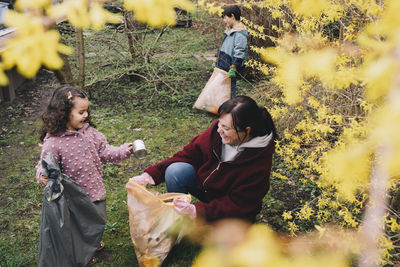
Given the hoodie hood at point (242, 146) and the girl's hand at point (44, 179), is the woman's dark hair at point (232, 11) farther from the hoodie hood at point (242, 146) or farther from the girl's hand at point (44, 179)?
the girl's hand at point (44, 179)

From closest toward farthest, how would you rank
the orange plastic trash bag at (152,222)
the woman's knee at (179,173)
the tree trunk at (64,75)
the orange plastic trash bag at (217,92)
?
the orange plastic trash bag at (152,222) < the woman's knee at (179,173) < the tree trunk at (64,75) < the orange plastic trash bag at (217,92)

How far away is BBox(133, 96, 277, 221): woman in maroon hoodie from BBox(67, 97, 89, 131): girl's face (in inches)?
21.7

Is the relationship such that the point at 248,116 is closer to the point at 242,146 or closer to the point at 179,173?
the point at 242,146

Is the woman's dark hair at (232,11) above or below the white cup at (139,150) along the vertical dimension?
above

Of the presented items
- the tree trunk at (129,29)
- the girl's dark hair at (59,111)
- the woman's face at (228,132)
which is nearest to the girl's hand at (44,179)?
the girl's dark hair at (59,111)

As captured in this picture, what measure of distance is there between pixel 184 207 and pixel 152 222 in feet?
0.77

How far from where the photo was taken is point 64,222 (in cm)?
203

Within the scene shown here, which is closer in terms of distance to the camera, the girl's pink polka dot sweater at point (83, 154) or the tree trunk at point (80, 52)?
the girl's pink polka dot sweater at point (83, 154)

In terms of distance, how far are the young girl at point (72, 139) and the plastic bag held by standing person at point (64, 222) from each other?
142 mm

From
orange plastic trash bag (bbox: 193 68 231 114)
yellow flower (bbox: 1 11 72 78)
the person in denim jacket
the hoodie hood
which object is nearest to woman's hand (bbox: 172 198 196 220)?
the hoodie hood

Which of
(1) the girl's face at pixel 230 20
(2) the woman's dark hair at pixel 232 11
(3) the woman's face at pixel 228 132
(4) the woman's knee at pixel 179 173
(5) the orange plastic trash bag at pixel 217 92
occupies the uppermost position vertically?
(2) the woman's dark hair at pixel 232 11

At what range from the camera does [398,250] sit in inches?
102

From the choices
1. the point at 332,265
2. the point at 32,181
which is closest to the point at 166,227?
the point at 332,265

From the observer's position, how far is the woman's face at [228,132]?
2.16m
